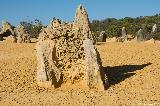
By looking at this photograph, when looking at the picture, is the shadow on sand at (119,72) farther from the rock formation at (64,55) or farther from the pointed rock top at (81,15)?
the pointed rock top at (81,15)

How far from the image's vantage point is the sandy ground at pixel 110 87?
40.4 feet

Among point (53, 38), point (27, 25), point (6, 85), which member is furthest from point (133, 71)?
point (27, 25)

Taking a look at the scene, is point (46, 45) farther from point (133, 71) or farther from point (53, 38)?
point (133, 71)

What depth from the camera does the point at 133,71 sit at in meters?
16.0

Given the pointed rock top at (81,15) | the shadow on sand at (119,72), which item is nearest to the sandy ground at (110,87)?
the shadow on sand at (119,72)

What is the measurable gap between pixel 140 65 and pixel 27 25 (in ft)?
190

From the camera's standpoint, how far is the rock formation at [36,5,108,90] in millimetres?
14297

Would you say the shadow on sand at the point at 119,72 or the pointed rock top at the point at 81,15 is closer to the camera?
the shadow on sand at the point at 119,72

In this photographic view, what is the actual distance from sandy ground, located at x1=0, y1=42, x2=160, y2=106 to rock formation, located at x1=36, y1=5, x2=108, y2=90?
0.50 m

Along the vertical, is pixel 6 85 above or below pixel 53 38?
below

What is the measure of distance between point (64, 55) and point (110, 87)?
2012 millimetres

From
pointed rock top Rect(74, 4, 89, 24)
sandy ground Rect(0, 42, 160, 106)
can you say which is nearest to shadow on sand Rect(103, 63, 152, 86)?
sandy ground Rect(0, 42, 160, 106)

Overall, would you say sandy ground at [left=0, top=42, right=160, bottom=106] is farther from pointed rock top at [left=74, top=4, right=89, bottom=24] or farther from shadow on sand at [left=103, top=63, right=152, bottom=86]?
pointed rock top at [left=74, top=4, right=89, bottom=24]

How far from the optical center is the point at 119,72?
16.1 meters
